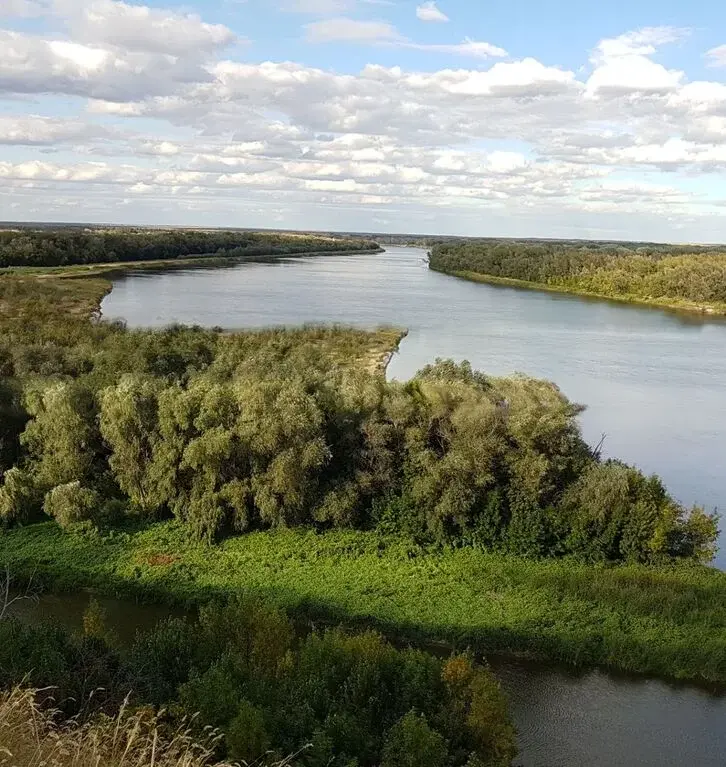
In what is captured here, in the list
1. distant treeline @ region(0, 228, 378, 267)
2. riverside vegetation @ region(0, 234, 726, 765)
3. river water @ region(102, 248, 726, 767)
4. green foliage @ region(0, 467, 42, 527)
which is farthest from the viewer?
distant treeline @ region(0, 228, 378, 267)

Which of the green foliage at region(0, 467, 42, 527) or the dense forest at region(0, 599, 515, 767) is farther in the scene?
the green foliage at region(0, 467, 42, 527)

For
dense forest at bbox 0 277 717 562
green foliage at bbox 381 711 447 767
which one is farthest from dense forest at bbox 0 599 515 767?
dense forest at bbox 0 277 717 562

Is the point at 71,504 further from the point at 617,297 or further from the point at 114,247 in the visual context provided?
the point at 114,247

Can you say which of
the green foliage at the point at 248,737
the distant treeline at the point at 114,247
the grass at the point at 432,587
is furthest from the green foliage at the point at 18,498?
the distant treeline at the point at 114,247

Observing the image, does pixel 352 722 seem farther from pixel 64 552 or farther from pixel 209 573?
pixel 64 552

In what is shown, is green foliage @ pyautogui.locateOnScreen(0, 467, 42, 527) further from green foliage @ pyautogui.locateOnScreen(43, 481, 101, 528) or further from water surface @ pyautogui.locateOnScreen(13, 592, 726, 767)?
water surface @ pyautogui.locateOnScreen(13, 592, 726, 767)

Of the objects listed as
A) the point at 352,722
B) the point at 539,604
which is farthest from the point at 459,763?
the point at 539,604

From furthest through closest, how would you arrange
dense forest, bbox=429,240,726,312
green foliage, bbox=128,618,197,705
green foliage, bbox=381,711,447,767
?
1. dense forest, bbox=429,240,726,312
2. green foliage, bbox=128,618,197,705
3. green foliage, bbox=381,711,447,767

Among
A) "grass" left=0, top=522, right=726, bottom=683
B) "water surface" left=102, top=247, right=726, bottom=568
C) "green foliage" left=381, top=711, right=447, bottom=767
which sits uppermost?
"water surface" left=102, top=247, right=726, bottom=568
